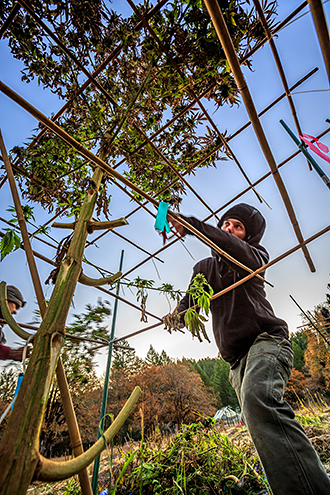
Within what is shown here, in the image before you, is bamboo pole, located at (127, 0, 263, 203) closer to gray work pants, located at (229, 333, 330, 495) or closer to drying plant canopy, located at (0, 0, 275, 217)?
drying plant canopy, located at (0, 0, 275, 217)

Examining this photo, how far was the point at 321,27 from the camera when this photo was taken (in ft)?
2.44

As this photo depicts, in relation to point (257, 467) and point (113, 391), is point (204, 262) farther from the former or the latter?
point (113, 391)

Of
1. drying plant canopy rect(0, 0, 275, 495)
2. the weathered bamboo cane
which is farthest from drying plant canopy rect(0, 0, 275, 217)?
the weathered bamboo cane

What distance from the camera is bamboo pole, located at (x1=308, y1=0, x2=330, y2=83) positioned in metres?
0.72

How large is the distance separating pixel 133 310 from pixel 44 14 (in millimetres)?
2058

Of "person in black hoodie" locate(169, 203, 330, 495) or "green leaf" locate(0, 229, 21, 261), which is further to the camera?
"person in black hoodie" locate(169, 203, 330, 495)

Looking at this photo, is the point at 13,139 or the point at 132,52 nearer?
the point at 132,52

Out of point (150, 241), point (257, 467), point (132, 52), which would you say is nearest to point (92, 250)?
point (150, 241)

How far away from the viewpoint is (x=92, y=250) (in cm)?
228

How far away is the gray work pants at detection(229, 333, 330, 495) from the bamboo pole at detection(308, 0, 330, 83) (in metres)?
1.34

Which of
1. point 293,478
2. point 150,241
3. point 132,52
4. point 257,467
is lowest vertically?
point 257,467

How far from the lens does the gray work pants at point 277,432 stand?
0.93m

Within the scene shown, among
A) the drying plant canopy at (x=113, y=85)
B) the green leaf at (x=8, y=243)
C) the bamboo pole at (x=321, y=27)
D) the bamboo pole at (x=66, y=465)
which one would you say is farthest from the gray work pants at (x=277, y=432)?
the bamboo pole at (x=321, y=27)

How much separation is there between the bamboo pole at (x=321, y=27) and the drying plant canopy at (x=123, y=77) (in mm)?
536
